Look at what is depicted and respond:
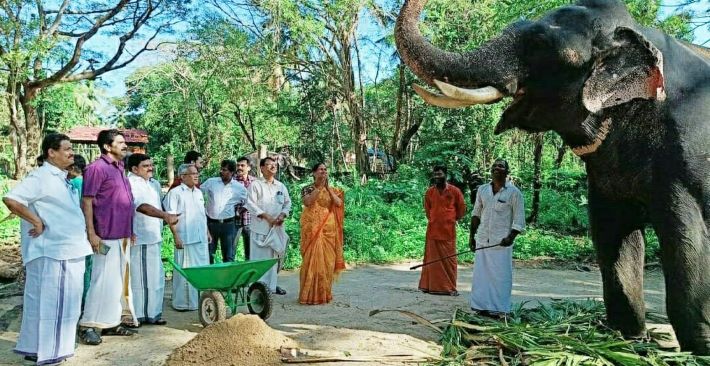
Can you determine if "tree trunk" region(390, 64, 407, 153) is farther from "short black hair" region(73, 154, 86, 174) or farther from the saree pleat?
"short black hair" region(73, 154, 86, 174)

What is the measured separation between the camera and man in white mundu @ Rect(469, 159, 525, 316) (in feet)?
19.9

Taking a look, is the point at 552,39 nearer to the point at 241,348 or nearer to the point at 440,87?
the point at 440,87

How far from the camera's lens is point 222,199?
775cm

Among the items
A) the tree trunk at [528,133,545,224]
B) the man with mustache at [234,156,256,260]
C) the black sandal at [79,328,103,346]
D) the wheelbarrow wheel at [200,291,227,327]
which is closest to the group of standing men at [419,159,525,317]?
the wheelbarrow wheel at [200,291,227,327]

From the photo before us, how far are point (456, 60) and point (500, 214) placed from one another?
9.81 feet

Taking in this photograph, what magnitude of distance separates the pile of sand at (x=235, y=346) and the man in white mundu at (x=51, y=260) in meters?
0.96

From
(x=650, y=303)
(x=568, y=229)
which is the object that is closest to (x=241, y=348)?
(x=650, y=303)

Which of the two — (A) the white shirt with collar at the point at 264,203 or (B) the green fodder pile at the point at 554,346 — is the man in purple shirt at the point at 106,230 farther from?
(B) the green fodder pile at the point at 554,346

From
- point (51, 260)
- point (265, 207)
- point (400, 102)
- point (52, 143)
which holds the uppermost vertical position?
point (400, 102)

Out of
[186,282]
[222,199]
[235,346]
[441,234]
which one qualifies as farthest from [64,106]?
[235,346]

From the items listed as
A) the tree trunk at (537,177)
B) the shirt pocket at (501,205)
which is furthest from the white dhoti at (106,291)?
the tree trunk at (537,177)

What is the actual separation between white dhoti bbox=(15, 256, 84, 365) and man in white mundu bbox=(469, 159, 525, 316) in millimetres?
3966

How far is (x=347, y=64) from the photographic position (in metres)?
18.1

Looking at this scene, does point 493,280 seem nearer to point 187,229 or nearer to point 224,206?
point 187,229
